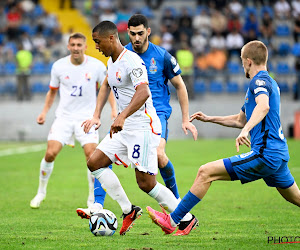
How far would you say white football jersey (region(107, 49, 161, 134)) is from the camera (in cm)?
663

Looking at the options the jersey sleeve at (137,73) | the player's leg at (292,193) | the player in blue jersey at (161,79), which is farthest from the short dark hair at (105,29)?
the player's leg at (292,193)

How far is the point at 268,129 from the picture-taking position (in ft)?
21.0

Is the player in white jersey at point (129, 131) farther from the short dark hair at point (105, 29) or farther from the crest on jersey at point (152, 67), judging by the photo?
the crest on jersey at point (152, 67)

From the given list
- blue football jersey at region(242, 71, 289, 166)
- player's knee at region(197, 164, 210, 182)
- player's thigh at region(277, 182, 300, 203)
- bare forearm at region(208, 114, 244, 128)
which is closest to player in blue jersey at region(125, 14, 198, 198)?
A: bare forearm at region(208, 114, 244, 128)

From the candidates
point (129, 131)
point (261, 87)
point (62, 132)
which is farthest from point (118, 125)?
point (62, 132)

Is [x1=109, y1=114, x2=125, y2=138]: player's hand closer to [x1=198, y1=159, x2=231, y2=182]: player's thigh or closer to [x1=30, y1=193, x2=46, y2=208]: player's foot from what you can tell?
[x1=198, y1=159, x2=231, y2=182]: player's thigh

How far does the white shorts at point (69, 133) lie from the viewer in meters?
9.42

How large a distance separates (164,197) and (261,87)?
66.2 inches

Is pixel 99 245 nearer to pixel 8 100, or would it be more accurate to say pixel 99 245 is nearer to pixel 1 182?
pixel 1 182

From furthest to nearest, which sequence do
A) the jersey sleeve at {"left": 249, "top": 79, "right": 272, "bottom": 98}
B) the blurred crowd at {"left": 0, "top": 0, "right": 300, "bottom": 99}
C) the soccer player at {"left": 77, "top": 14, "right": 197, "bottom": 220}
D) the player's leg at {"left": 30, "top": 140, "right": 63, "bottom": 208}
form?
the blurred crowd at {"left": 0, "top": 0, "right": 300, "bottom": 99}
the player's leg at {"left": 30, "top": 140, "right": 63, "bottom": 208}
the soccer player at {"left": 77, "top": 14, "right": 197, "bottom": 220}
the jersey sleeve at {"left": 249, "top": 79, "right": 272, "bottom": 98}

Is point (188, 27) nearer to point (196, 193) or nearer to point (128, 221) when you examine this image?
point (128, 221)

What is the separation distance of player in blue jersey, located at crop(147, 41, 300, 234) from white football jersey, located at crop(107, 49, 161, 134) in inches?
34.8

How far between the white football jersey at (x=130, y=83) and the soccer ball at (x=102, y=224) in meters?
1.01

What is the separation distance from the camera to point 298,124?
22.2 metres
